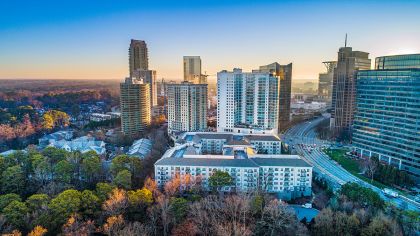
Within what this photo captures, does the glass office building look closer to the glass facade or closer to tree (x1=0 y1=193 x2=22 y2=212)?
the glass facade

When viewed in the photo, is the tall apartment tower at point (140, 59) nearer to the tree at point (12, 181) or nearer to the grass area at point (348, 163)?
the grass area at point (348, 163)

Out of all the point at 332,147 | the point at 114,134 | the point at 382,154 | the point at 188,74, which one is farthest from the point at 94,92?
the point at 382,154

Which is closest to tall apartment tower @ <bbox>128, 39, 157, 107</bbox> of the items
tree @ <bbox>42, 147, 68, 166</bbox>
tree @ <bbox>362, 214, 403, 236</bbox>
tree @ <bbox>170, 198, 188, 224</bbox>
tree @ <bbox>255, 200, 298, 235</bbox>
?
tree @ <bbox>42, 147, 68, 166</bbox>

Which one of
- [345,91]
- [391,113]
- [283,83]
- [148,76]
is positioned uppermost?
[148,76]

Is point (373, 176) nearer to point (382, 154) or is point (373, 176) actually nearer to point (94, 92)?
point (382, 154)

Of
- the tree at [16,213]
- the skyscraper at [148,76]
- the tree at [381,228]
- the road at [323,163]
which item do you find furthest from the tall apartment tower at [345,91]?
the tree at [16,213]

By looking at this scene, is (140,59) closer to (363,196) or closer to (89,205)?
(89,205)

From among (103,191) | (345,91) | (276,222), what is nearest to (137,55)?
(345,91)
